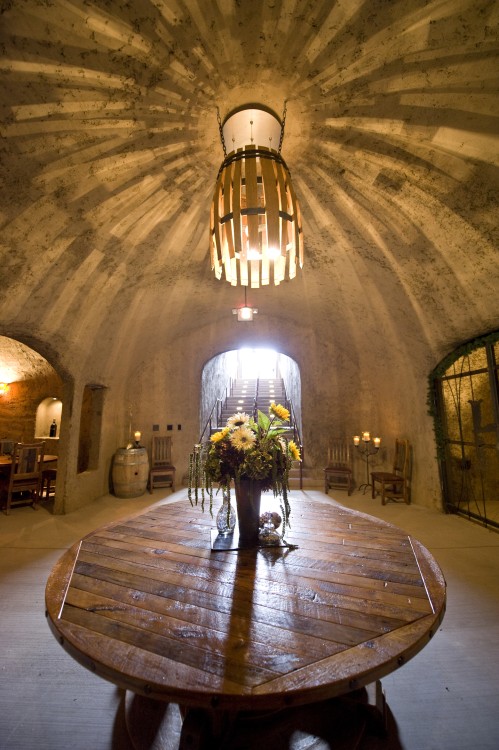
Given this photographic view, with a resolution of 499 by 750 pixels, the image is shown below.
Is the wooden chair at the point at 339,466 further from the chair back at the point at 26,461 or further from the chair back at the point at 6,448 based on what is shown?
the chair back at the point at 6,448

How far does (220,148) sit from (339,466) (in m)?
5.83

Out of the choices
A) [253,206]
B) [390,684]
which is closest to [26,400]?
[253,206]

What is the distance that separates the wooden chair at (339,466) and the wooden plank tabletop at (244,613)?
4594 mm

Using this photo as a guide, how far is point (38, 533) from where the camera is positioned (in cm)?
436

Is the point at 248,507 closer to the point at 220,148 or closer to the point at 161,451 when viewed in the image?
the point at 220,148

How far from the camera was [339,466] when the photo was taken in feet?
21.8

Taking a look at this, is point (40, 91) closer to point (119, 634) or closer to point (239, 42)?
point (239, 42)

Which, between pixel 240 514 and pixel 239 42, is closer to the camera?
pixel 240 514

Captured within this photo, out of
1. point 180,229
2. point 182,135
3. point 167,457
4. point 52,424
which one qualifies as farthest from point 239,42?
point 52,424

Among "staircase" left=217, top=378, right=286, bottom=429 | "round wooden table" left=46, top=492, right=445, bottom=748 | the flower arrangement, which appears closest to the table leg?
"round wooden table" left=46, top=492, right=445, bottom=748

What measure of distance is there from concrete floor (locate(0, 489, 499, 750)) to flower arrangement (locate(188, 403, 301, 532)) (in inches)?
37.5

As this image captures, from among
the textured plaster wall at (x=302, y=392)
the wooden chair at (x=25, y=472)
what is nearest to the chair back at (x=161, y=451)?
the textured plaster wall at (x=302, y=392)

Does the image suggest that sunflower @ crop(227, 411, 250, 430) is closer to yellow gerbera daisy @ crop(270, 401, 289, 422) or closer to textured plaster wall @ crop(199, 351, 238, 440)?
yellow gerbera daisy @ crop(270, 401, 289, 422)

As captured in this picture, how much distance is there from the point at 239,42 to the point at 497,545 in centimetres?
568
